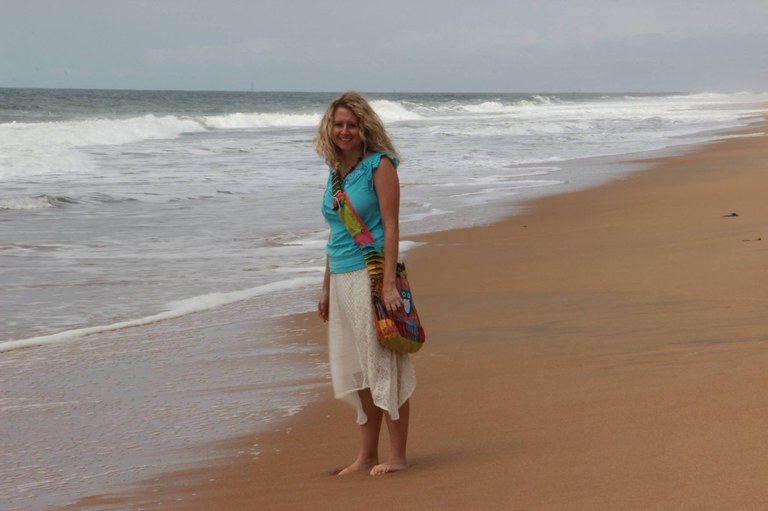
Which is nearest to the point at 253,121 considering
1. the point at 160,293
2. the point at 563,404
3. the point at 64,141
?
the point at 64,141

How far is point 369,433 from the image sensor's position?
3924 mm

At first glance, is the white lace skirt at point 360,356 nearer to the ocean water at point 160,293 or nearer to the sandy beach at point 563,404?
the sandy beach at point 563,404

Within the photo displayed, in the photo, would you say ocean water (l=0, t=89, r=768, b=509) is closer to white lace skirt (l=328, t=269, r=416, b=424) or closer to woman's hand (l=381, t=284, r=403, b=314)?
white lace skirt (l=328, t=269, r=416, b=424)

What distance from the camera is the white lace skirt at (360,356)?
3.74 metres

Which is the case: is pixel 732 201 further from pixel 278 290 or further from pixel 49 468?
pixel 49 468

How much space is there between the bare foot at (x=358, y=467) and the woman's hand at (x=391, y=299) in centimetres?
63

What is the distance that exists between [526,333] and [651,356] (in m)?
1.02

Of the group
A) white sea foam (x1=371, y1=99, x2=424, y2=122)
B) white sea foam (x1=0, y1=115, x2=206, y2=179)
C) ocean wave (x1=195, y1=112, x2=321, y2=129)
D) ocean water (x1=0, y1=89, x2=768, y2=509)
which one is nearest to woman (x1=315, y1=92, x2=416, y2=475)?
ocean water (x1=0, y1=89, x2=768, y2=509)

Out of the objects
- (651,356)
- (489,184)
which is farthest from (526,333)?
(489,184)

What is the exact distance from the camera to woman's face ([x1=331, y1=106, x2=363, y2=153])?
3740 millimetres

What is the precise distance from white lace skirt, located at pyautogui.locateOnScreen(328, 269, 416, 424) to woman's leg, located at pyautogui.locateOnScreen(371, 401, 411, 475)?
47mm

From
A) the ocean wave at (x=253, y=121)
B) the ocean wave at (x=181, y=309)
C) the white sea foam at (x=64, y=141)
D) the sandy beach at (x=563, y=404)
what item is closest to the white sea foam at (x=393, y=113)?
the ocean wave at (x=253, y=121)

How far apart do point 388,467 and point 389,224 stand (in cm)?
91

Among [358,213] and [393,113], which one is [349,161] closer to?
[358,213]
